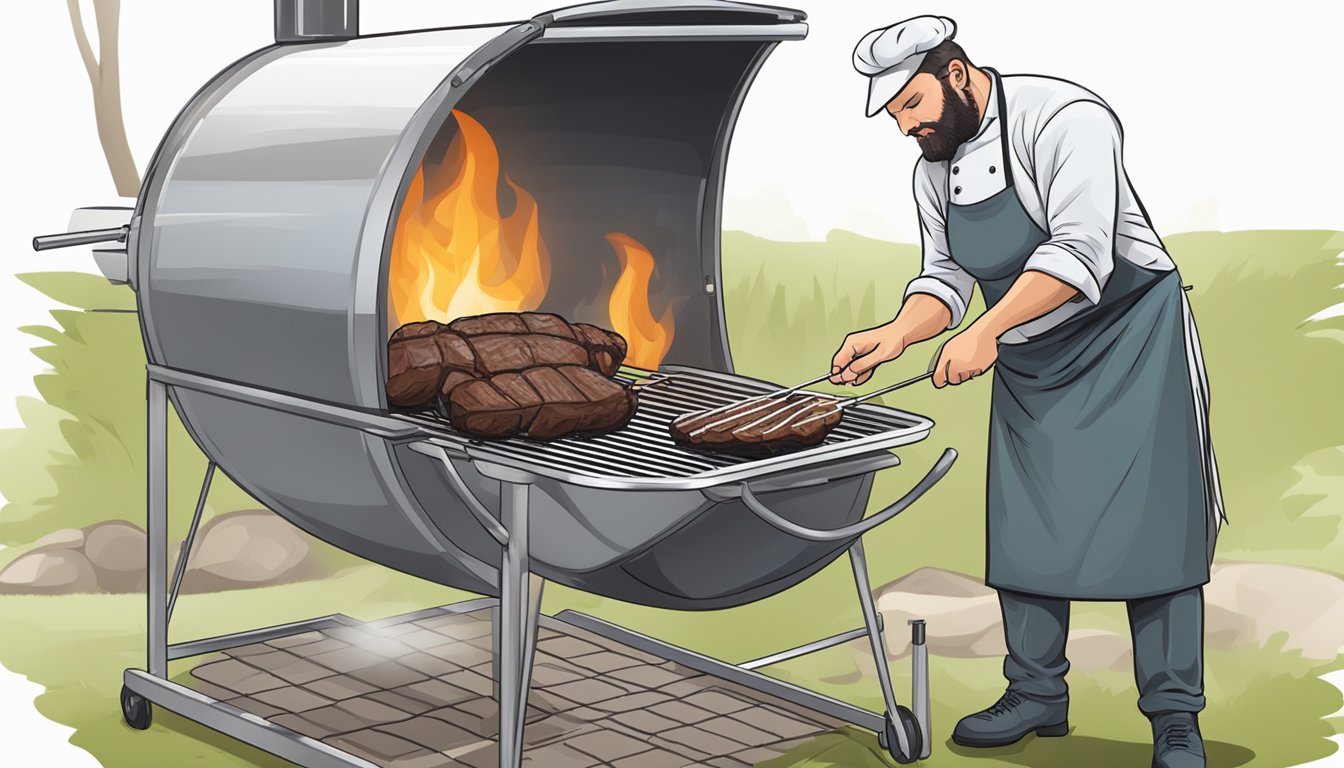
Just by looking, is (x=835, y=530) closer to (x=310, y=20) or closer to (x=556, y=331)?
(x=556, y=331)

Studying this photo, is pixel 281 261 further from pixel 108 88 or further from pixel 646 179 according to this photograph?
pixel 108 88

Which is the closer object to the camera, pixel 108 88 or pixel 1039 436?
pixel 1039 436

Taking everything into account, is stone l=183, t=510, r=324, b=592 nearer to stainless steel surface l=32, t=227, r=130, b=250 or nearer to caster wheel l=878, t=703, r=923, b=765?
stainless steel surface l=32, t=227, r=130, b=250

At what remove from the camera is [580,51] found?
4691 millimetres

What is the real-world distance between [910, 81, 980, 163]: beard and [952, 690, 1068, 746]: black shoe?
1.52 m

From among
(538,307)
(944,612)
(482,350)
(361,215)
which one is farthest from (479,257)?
(944,612)

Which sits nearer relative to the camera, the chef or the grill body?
the grill body

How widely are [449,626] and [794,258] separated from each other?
3253mm

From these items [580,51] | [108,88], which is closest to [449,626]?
[580,51]

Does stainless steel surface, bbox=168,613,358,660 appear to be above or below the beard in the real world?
below

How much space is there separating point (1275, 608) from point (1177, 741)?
152 centimetres

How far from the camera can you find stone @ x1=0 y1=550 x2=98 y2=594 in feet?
19.9

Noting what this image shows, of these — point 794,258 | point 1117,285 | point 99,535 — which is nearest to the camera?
point 1117,285

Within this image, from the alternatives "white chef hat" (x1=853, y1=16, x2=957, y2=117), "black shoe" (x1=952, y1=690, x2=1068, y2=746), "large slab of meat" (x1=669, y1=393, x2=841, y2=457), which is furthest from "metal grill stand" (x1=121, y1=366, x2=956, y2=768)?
"white chef hat" (x1=853, y1=16, x2=957, y2=117)
